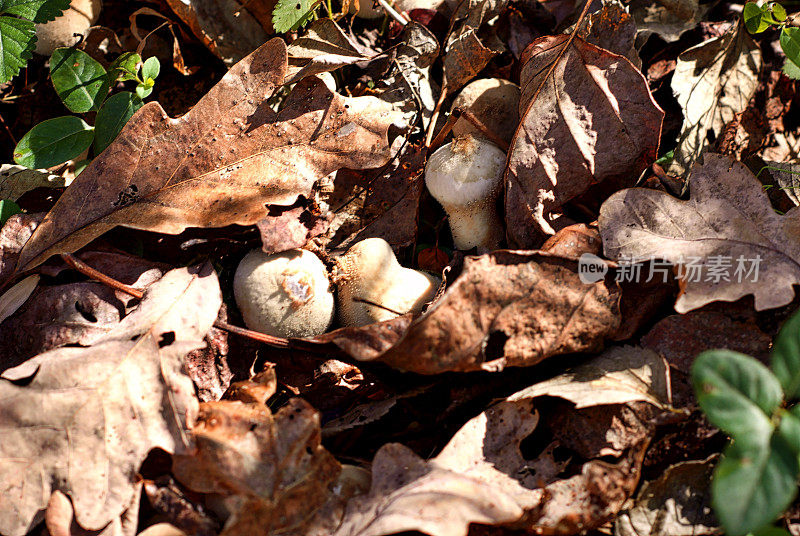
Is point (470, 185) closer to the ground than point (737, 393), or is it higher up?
higher up

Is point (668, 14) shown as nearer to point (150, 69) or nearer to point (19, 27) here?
point (150, 69)

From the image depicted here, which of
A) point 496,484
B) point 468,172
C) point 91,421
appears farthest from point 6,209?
point 496,484

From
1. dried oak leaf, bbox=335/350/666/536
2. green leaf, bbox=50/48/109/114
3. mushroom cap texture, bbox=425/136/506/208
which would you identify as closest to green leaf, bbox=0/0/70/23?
green leaf, bbox=50/48/109/114

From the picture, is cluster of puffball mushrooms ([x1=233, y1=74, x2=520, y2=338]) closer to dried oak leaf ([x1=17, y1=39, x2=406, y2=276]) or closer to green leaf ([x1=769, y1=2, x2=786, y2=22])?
dried oak leaf ([x1=17, y1=39, x2=406, y2=276])

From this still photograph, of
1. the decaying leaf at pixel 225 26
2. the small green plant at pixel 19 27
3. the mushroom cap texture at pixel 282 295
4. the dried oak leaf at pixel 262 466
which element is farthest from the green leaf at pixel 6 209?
the dried oak leaf at pixel 262 466

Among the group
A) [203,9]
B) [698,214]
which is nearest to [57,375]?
[203,9]

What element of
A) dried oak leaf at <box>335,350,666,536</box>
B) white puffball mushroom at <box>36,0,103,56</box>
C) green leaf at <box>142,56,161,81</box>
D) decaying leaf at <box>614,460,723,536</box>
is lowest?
decaying leaf at <box>614,460,723,536</box>

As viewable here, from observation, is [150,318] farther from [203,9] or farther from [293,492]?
[203,9]
